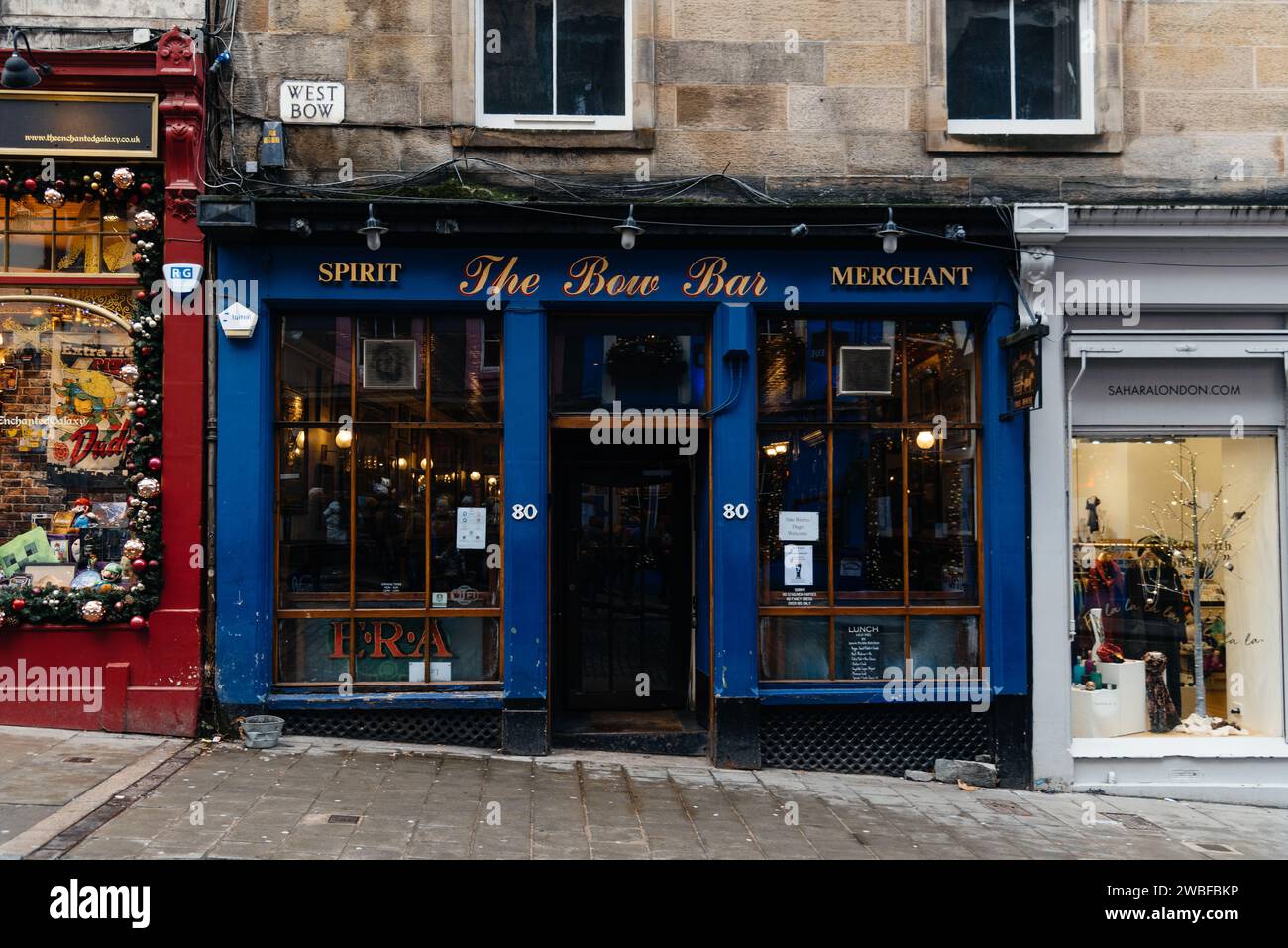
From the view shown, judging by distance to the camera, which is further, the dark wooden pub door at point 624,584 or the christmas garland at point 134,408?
the dark wooden pub door at point 624,584

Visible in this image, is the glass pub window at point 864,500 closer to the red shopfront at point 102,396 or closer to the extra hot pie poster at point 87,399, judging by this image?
the red shopfront at point 102,396

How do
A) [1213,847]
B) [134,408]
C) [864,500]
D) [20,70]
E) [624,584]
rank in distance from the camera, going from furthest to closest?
[624,584] < [864,500] < [134,408] < [20,70] < [1213,847]

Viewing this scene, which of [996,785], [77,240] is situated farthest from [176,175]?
[996,785]

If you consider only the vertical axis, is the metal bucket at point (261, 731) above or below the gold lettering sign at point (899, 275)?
below

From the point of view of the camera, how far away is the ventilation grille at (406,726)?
946cm

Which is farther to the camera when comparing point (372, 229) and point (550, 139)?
point (550, 139)

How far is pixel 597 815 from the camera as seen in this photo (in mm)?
7875

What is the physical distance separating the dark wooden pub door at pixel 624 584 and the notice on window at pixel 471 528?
1068 mm

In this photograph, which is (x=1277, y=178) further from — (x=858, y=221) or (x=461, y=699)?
(x=461, y=699)

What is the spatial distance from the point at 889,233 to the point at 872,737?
4328 mm

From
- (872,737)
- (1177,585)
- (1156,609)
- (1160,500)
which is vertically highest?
(1160,500)

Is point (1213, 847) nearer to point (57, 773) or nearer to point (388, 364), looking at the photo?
point (388, 364)

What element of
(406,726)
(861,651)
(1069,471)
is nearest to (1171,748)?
(1069,471)

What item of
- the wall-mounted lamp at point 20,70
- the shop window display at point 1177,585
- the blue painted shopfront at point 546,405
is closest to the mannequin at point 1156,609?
the shop window display at point 1177,585
